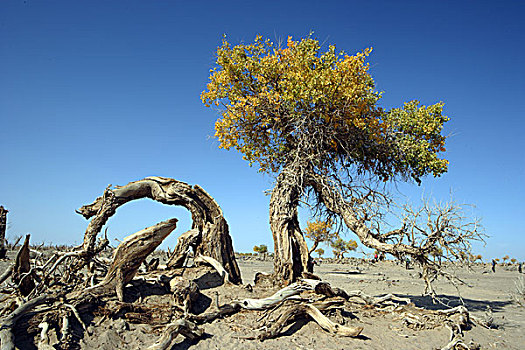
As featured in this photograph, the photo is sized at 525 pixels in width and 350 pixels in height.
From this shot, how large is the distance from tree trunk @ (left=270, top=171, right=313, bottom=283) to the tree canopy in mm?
1066

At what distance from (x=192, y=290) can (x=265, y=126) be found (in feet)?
18.4

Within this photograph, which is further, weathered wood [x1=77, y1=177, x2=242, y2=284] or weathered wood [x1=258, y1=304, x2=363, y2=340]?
weathered wood [x1=77, y1=177, x2=242, y2=284]

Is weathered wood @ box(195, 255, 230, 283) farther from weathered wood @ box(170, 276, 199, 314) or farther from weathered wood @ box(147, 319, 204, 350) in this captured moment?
weathered wood @ box(147, 319, 204, 350)

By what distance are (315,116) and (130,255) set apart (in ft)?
20.8

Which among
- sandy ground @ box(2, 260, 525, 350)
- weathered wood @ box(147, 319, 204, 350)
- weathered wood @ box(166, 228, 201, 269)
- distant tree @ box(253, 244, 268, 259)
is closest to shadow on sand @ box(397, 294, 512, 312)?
sandy ground @ box(2, 260, 525, 350)

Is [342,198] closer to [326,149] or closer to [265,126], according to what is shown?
[326,149]

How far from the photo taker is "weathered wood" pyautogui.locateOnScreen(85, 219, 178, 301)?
7887mm

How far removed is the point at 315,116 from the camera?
10.8 m

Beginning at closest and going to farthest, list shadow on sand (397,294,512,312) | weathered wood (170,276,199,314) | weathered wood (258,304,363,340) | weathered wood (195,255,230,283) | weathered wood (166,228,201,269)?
weathered wood (258,304,363,340) < weathered wood (170,276,199,314) < weathered wood (195,255,230,283) < weathered wood (166,228,201,269) < shadow on sand (397,294,512,312)

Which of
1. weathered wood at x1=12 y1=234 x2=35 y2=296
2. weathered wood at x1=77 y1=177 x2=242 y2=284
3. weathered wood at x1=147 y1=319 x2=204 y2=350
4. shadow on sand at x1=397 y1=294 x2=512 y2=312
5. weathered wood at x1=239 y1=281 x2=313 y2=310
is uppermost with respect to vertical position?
weathered wood at x1=77 y1=177 x2=242 y2=284

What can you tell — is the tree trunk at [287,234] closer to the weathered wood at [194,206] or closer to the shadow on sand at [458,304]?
the weathered wood at [194,206]

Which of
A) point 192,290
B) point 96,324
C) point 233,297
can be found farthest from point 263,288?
point 96,324

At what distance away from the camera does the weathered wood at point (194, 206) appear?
942 centimetres

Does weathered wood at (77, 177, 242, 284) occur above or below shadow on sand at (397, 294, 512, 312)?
above
